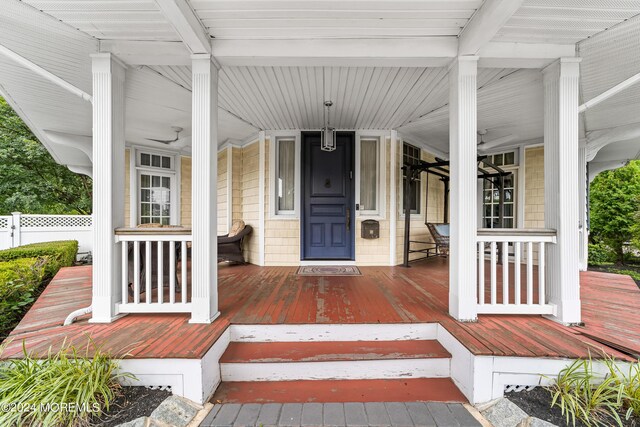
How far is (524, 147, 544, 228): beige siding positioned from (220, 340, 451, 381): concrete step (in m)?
4.26

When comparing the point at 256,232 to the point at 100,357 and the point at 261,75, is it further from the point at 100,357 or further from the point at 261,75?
the point at 100,357

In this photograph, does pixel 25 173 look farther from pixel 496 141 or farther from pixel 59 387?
pixel 496 141

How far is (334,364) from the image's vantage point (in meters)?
1.93

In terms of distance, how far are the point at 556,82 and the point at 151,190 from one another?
6669 millimetres

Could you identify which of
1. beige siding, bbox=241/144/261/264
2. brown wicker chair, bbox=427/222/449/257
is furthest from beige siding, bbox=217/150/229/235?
brown wicker chair, bbox=427/222/449/257

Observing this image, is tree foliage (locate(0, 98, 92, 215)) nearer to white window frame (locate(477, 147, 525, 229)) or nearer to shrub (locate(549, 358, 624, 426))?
shrub (locate(549, 358, 624, 426))

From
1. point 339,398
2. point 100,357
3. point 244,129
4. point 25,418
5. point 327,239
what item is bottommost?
point 339,398

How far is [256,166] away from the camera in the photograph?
186 inches

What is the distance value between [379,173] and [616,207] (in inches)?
308

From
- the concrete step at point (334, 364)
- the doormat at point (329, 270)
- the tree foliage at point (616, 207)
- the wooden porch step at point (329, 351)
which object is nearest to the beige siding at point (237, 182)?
the doormat at point (329, 270)

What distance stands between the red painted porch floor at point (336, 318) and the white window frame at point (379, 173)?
1347 millimetres

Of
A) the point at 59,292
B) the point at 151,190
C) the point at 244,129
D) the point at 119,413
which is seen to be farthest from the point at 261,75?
the point at 151,190

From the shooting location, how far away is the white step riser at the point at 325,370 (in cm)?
192

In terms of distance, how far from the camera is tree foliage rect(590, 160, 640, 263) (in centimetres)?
720
